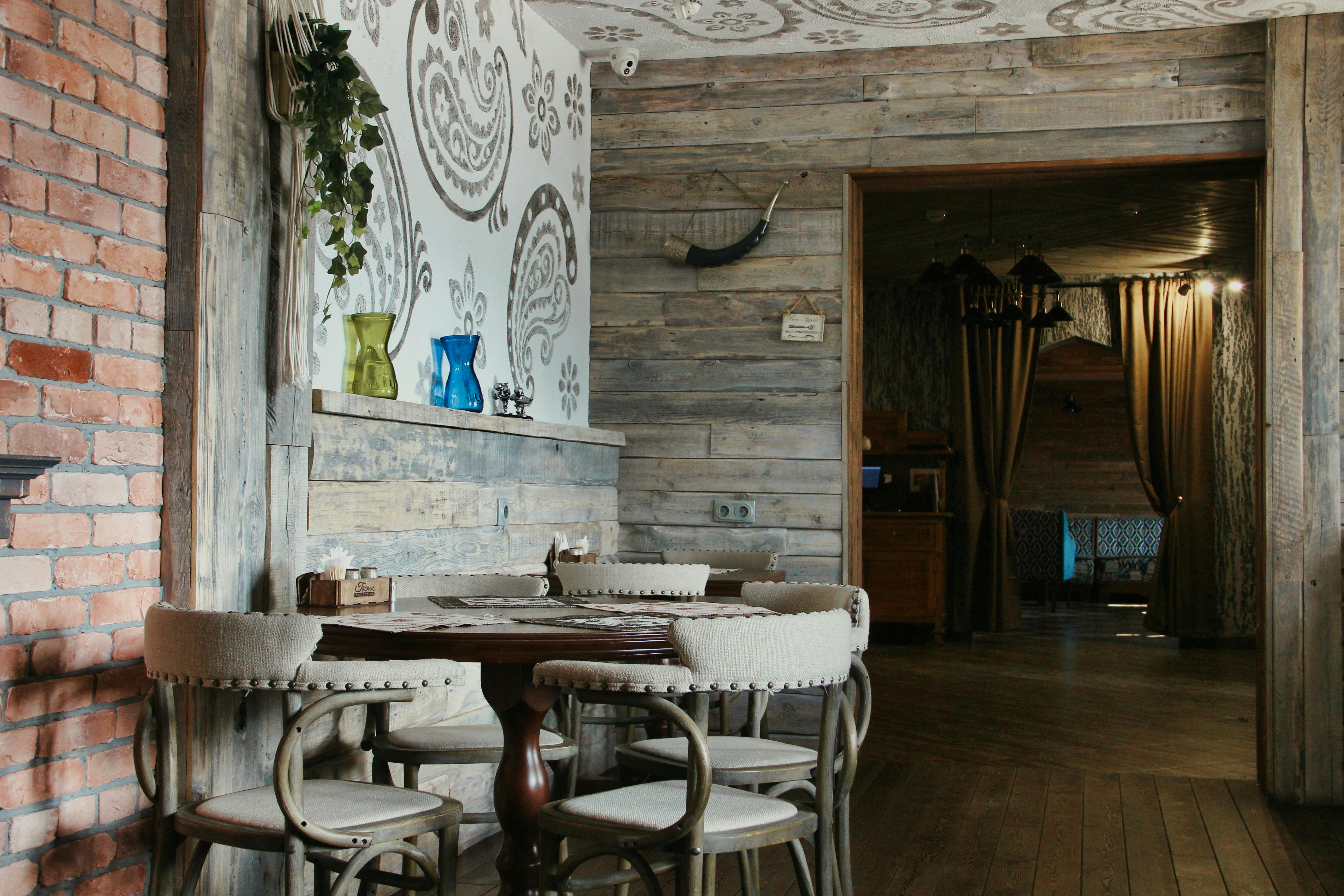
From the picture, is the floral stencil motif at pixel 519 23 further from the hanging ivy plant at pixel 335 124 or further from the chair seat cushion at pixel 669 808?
the chair seat cushion at pixel 669 808

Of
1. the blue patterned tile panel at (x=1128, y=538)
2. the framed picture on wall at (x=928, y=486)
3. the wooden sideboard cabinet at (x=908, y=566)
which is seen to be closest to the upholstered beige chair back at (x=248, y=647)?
the wooden sideboard cabinet at (x=908, y=566)

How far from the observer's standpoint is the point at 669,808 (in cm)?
210

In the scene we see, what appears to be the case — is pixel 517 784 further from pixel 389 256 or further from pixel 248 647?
pixel 389 256

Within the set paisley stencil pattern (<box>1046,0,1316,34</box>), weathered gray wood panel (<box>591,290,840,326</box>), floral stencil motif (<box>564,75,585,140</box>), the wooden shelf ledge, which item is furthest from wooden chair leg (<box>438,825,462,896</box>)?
paisley stencil pattern (<box>1046,0,1316,34</box>)

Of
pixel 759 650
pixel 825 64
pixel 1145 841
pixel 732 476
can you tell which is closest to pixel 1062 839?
pixel 1145 841

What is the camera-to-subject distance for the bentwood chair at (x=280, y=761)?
78.8 inches

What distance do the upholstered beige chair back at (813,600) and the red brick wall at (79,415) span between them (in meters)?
1.36

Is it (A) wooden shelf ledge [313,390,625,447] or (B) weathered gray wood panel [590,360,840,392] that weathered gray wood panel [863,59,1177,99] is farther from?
(A) wooden shelf ledge [313,390,625,447]

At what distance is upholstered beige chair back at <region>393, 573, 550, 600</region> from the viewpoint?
10.3ft

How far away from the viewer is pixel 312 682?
6.76 ft

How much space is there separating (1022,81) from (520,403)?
7.59 ft

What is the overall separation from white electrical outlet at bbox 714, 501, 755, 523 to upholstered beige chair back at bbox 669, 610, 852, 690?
2772 millimetres

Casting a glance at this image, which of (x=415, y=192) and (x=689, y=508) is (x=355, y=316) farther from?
(x=689, y=508)

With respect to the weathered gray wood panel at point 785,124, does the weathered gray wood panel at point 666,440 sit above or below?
below
